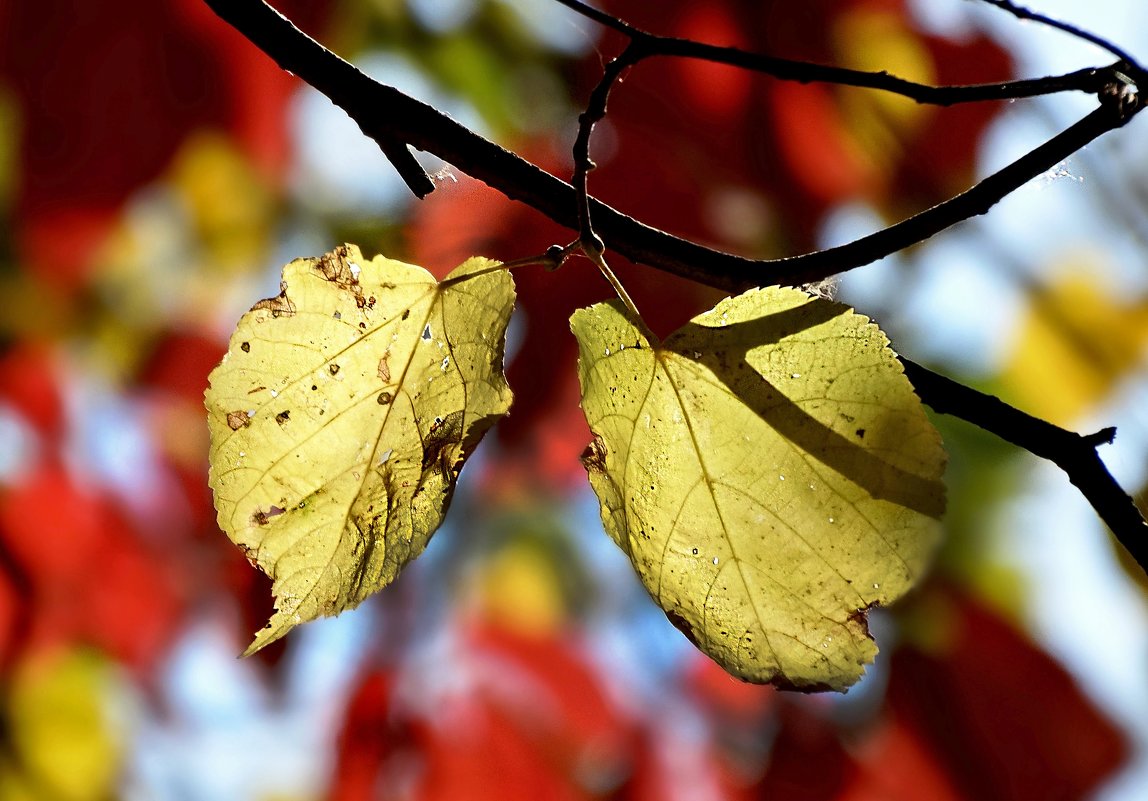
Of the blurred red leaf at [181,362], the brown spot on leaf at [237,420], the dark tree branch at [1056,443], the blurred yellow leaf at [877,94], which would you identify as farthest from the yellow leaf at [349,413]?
the blurred yellow leaf at [877,94]

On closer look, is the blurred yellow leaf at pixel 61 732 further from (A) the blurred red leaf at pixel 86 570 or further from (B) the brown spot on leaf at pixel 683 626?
(B) the brown spot on leaf at pixel 683 626

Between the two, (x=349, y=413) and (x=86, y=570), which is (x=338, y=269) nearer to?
(x=349, y=413)

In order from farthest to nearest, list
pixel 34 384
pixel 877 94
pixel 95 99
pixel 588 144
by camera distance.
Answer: pixel 877 94 < pixel 34 384 < pixel 95 99 < pixel 588 144

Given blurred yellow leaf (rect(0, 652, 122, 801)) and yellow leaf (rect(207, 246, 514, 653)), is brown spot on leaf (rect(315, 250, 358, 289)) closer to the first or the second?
yellow leaf (rect(207, 246, 514, 653))

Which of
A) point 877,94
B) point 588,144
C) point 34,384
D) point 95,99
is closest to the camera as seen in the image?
point 588,144

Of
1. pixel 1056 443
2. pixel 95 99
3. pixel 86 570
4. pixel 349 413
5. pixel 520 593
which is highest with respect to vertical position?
pixel 95 99

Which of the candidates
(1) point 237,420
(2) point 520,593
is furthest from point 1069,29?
(2) point 520,593

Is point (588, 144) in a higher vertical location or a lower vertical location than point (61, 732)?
lower
